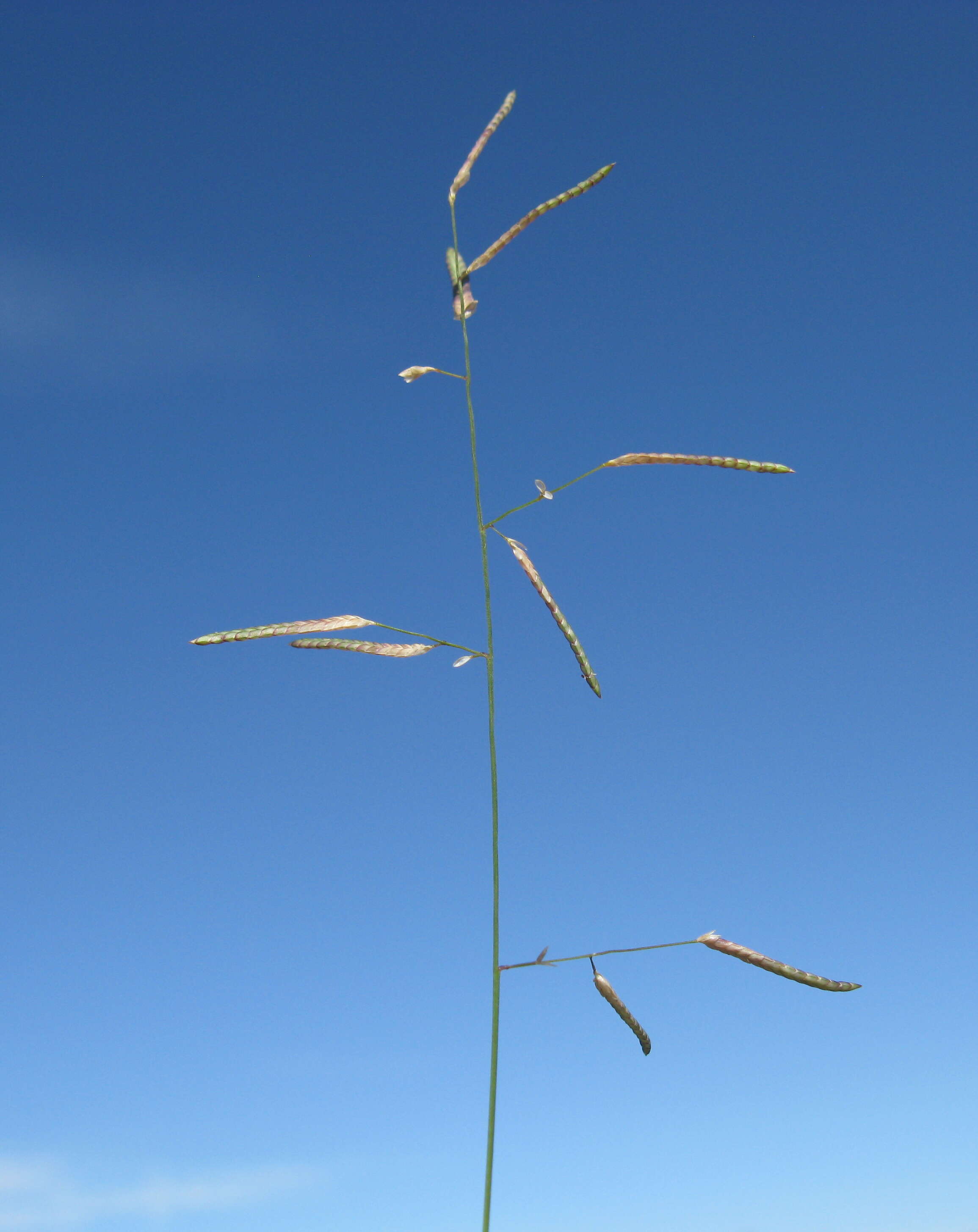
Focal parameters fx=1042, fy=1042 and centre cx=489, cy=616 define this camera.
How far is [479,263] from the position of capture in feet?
9.53

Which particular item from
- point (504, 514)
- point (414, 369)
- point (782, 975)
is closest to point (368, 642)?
point (504, 514)

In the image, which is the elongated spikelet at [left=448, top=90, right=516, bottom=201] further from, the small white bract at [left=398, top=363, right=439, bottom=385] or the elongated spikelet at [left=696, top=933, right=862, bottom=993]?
the elongated spikelet at [left=696, top=933, right=862, bottom=993]

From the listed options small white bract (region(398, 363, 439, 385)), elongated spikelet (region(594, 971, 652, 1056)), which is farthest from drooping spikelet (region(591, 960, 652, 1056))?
small white bract (region(398, 363, 439, 385))

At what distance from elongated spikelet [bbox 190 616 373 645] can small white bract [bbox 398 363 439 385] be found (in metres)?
0.74

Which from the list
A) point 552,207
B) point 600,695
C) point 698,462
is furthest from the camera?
point 552,207

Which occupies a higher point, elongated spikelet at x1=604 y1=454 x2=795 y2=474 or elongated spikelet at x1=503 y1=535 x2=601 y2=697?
elongated spikelet at x1=604 y1=454 x2=795 y2=474

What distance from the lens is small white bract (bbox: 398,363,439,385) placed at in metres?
2.95

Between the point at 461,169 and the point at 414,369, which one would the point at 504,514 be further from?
the point at 461,169

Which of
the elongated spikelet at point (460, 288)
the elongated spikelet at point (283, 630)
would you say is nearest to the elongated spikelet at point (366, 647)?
the elongated spikelet at point (283, 630)

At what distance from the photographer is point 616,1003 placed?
8.36 ft

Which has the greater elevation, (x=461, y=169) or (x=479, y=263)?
(x=461, y=169)

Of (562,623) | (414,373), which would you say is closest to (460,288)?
(414,373)

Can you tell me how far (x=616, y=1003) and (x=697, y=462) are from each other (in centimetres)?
139

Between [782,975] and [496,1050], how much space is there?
2.30 feet
